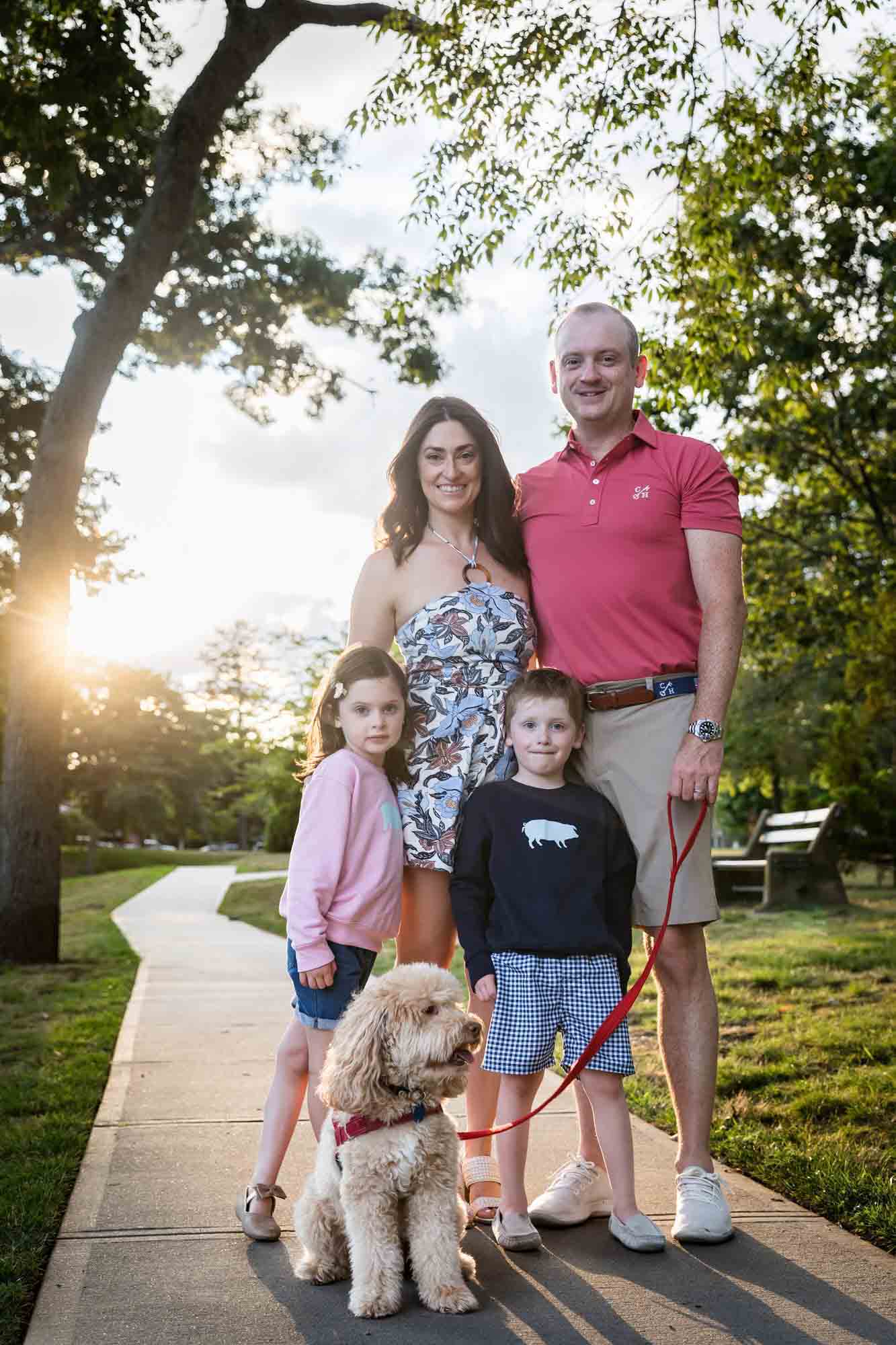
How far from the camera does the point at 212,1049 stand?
653 cm

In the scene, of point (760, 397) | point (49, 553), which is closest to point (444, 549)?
point (49, 553)

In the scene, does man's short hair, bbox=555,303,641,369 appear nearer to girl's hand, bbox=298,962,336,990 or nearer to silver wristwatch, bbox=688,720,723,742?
silver wristwatch, bbox=688,720,723,742

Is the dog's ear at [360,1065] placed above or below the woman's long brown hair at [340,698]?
below

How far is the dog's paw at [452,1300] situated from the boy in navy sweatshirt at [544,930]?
437 millimetres

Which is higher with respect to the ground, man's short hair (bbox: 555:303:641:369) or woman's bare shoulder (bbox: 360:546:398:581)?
man's short hair (bbox: 555:303:641:369)

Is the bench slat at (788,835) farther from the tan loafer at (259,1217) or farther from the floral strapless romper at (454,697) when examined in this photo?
the tan loafer at (259,1217)

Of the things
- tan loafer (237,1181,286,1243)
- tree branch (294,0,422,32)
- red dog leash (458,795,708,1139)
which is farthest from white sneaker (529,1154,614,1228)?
tree branch (294,0,422,32)

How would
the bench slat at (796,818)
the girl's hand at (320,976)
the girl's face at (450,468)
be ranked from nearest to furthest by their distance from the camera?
1. the girl's hand at (320,976)
2. the girl's face at (450,468)
3. the bench slat at (796,818)

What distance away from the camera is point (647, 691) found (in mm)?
3834

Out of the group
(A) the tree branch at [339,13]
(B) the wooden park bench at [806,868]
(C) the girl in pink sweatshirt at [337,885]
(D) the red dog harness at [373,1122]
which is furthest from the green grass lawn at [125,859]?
(D) the red dog harness at [373,1122]

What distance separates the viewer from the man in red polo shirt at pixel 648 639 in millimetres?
3744

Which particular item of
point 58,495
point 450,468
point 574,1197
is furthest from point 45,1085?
point 58,495

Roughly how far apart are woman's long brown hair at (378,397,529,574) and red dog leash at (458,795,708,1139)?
105 cm

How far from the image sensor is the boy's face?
364 cm
